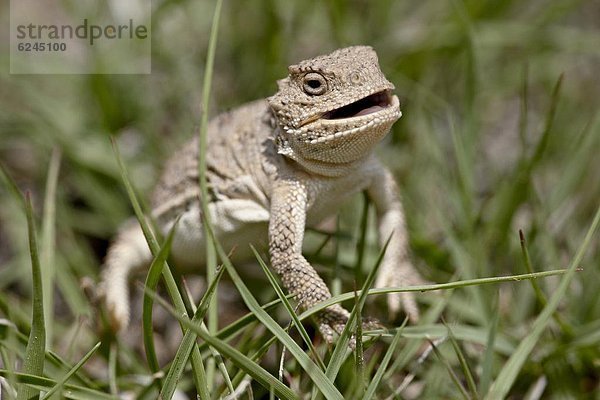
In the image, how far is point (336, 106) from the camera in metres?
2.87

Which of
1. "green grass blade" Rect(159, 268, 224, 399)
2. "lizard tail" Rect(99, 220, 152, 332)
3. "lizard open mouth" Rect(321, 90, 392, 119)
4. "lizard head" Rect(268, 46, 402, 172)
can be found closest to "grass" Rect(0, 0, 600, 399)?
"green grass blade" Rect(159, 268, 224, 399)

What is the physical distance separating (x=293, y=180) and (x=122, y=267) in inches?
50.4

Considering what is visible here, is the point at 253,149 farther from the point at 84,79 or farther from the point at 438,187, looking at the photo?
the point at 84,79

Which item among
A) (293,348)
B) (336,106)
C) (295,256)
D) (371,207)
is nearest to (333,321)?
(295,256)

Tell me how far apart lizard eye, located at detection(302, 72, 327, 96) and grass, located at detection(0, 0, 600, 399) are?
41cm

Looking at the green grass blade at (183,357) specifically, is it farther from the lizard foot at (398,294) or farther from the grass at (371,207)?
the lizard foot at (398,294)

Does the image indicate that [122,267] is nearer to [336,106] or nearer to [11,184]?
[11,184]

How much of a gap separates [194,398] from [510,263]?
178 centimetres

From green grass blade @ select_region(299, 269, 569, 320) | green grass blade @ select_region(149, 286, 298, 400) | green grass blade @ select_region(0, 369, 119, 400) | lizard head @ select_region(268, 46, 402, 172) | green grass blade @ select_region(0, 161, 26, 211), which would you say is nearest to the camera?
green grass blade @ select_region(149, 286, 298, 400)

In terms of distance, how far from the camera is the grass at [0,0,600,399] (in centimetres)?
287

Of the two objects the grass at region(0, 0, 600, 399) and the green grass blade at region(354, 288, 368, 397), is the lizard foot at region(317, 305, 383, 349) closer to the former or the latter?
the grass at region(0, 0, 600, 399)

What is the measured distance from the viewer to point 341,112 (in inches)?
117

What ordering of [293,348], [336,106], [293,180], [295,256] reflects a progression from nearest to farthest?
[293,348], [336,106], [295,256], [293,180]

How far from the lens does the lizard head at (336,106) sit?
2837mm
